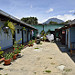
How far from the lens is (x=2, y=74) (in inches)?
161

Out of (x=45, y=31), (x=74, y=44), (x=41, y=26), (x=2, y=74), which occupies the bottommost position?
(x=2, y=74)

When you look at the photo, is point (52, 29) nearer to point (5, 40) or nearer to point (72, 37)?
point (72, 37)

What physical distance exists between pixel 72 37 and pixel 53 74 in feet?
21.3

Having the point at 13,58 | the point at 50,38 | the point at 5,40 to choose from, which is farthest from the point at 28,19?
the point at 13,58

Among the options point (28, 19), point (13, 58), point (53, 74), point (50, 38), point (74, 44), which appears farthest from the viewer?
point (28, 19)

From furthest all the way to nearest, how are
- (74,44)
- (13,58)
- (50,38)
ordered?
(50,38) → (74,44) → (13,58)

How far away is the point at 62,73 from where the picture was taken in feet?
13.6

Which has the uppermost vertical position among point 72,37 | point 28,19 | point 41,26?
point 28,19

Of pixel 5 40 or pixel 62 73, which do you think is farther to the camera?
→ pixel 5 40

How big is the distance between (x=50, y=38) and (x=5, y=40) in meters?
12.8

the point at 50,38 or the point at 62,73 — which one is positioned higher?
the point at 50,38

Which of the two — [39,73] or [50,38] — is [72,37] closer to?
[39,73]

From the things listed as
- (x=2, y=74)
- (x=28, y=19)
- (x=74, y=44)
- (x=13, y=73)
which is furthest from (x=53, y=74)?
(x=28, y=19)

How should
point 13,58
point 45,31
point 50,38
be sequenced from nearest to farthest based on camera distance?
1. point 13,58
2. point 50,38
3. point 45,31
